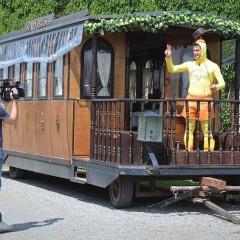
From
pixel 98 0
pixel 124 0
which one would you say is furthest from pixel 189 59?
Answer: pixel 98 0

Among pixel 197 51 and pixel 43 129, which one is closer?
→ pixel 197 51

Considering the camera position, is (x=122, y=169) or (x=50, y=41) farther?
(x=50, y=41)

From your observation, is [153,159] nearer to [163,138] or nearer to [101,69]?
[163,138]

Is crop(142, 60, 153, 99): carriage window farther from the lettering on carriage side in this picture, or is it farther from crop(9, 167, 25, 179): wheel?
crop(9, 167, 25, 179): wheel

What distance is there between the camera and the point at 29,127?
42.7 feet

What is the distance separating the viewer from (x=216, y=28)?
10.5 metres

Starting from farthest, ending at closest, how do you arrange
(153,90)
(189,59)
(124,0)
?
(124,0) < (153,90) < (189,59)

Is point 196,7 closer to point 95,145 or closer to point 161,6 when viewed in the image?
point 161,6

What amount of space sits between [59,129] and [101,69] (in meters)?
1.32

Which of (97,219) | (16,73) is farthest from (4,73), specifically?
(97,219)

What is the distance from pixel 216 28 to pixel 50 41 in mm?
3077

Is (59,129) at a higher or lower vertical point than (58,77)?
lower

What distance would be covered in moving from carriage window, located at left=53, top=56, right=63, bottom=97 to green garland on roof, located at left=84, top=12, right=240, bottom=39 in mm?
1424

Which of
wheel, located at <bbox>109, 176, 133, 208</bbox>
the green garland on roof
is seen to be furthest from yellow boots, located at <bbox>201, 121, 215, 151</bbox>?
the green garland on roof
